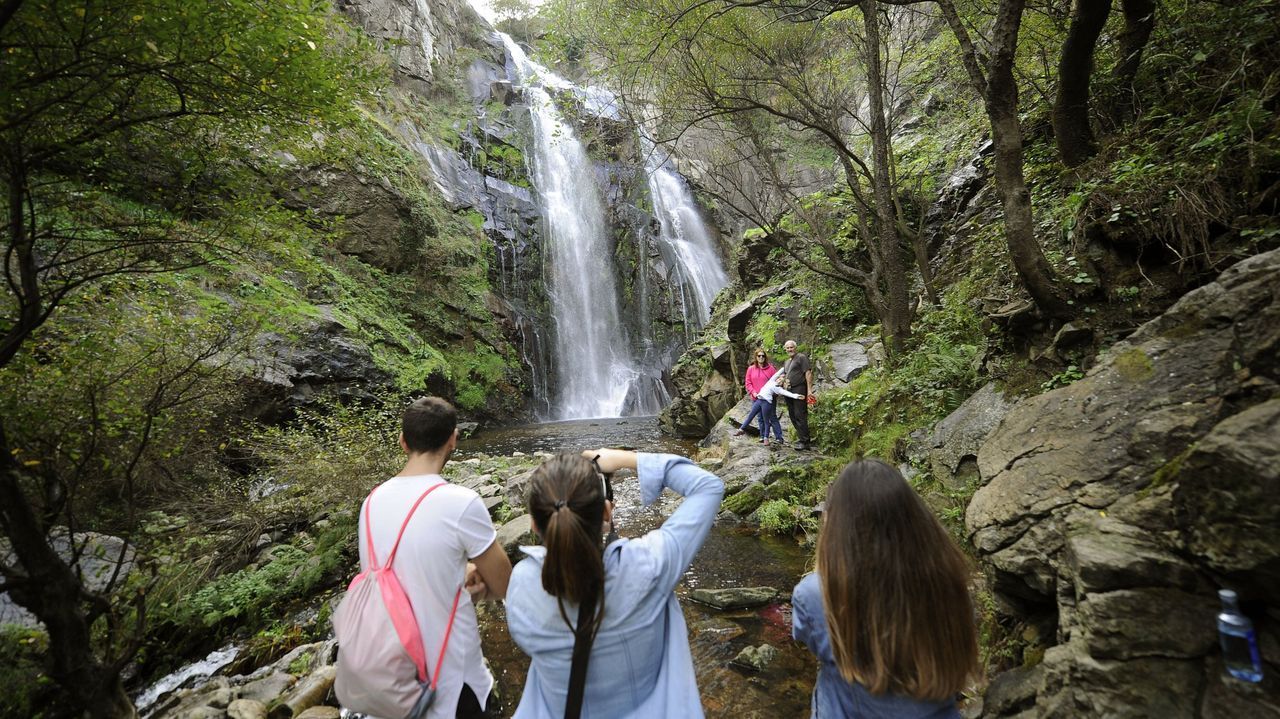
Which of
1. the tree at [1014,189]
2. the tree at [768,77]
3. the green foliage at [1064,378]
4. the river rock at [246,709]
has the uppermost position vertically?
the tree at [768,77]

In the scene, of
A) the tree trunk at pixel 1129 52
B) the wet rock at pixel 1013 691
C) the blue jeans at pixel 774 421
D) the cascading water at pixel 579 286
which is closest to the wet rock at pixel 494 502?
the blue jeans at pixel 774 421

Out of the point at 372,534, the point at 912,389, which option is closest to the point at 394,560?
the point at 372,534

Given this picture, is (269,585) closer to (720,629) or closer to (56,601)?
(56,601)

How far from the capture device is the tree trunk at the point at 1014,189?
3893mm

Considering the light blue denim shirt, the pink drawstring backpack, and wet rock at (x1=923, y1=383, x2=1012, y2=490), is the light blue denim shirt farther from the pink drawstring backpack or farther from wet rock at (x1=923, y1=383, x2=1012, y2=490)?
wet rock at (x1=923, y1=383, x2=1012, y2=490)

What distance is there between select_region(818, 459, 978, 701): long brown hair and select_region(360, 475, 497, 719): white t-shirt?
1.21m

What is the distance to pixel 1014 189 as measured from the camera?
3990mm

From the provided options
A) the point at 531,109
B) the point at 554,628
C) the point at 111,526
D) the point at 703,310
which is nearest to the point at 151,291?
the point at 111,526

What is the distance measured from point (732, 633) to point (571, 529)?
3501 millimetres

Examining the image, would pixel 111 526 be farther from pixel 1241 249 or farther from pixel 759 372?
pixel 1241 249

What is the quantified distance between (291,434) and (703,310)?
18643 mm

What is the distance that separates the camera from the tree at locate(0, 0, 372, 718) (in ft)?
7.94

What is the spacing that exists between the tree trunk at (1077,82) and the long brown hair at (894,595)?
5.31 meters

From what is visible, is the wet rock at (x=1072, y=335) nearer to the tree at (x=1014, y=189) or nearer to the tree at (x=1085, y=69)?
the tree at (x=1014, y=189)
